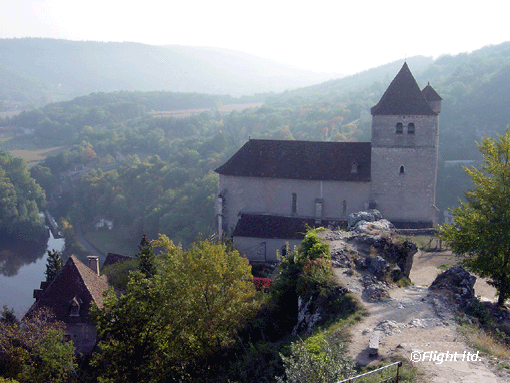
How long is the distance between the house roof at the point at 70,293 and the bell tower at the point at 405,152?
19.8 meters

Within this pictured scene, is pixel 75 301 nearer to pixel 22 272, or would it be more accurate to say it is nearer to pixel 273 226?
pixel 273 226

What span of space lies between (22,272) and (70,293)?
44199 millimetres

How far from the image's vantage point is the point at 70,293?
25.2m

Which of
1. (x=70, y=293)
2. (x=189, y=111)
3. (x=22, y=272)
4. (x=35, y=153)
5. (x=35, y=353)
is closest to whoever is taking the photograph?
(x=35, y=353)

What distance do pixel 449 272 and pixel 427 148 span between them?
1681cm

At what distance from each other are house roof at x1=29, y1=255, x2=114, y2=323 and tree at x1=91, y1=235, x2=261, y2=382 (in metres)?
9.39

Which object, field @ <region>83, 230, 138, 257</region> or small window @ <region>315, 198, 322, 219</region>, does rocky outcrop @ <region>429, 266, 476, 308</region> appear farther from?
field @ <region>83, 230, 138, 257</region>

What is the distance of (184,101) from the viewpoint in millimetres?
186875

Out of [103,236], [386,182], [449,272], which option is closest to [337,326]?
[449,272]

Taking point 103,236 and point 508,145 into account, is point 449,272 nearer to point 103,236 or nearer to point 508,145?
point 508,145

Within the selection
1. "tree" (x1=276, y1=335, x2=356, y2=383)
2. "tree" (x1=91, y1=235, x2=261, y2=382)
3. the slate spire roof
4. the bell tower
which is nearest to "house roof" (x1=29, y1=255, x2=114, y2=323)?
"tree" (x1=91, y1=235, x2=261, y2=382)

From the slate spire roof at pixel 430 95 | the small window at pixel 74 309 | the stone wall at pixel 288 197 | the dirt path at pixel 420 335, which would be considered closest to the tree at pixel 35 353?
the small window at pixel 74 309

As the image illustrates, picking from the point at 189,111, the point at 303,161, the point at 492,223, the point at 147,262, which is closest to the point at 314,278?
the point at 492,223

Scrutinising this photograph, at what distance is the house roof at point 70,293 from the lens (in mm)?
24453
